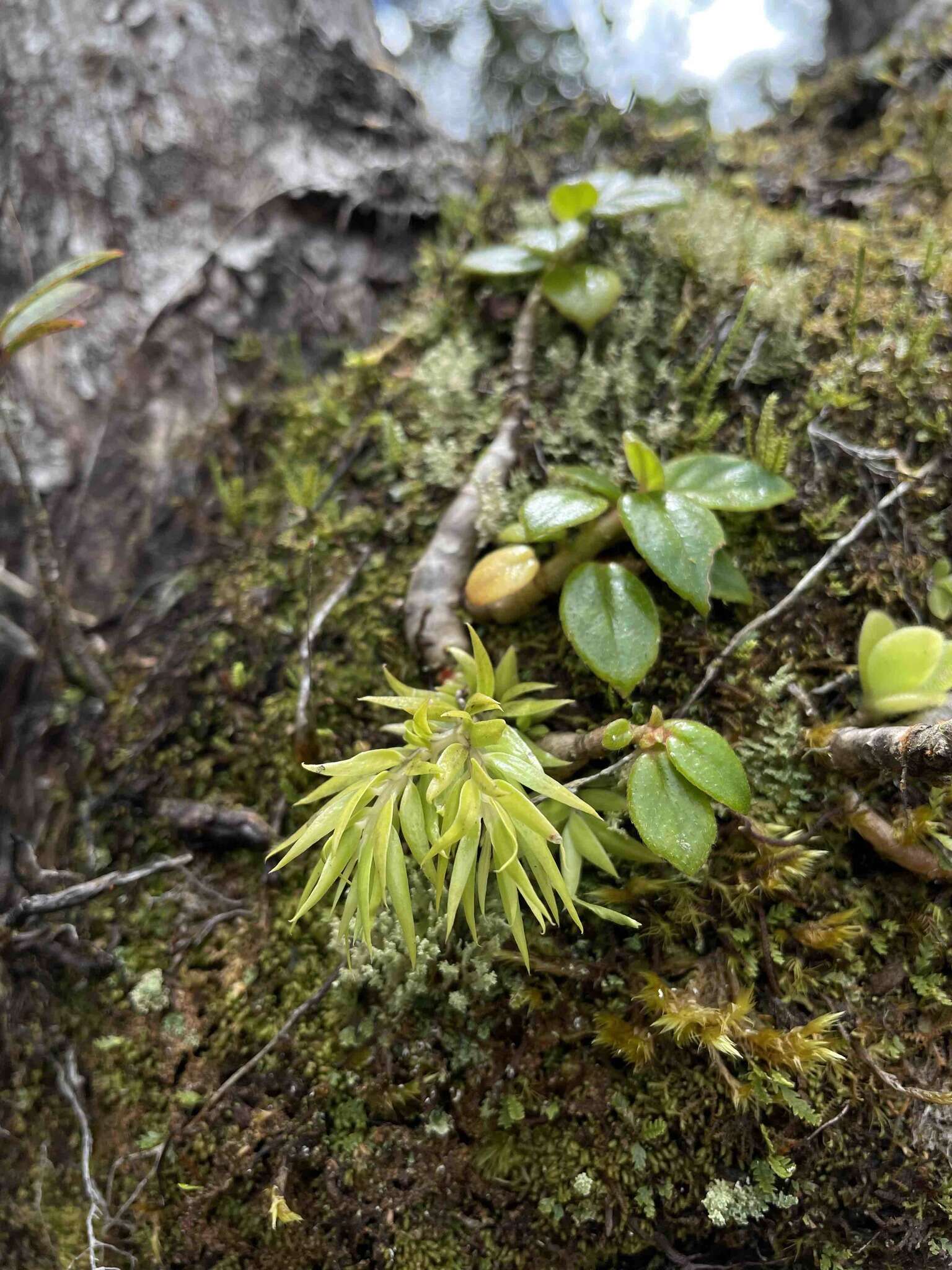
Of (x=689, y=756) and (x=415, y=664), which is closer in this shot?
(x=689, y=756)

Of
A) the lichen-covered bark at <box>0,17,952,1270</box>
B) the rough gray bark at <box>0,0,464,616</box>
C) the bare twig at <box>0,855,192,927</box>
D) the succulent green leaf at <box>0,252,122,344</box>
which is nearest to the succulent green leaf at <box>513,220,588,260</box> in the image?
the lichen-covered bark at <box>0,17,952,1270</box>

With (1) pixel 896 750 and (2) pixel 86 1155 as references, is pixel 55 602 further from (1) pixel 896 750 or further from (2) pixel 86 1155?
(1) pixel 896 750

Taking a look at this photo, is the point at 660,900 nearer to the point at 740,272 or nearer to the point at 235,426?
the point at 740,272

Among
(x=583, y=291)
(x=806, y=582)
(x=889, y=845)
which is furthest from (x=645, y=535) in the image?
(x=583, y=291)

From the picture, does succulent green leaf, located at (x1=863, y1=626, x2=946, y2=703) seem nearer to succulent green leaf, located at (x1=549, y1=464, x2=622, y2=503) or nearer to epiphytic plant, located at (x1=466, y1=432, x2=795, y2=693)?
epiphytic plant, located at (x1=466, y1=432, x2=795, y2=693)

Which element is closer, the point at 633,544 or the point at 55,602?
the point at 633,544

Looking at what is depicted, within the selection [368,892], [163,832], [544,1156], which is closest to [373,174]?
[163,832]

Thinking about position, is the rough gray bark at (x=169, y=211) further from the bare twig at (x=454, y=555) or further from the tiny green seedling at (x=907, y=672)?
the tiny green seedling at (x=907, y=672)
